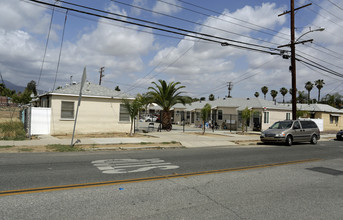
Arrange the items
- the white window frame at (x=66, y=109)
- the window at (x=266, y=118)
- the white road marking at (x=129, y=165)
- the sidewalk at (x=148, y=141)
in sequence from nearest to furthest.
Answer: the white road marking at (x=129, y=165), the sidewalk at (x=148, y=141), the white window frame at (x=66, y=109), the window at (x=266, y=118)

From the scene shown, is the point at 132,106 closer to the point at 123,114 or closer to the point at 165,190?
the point at 123,114

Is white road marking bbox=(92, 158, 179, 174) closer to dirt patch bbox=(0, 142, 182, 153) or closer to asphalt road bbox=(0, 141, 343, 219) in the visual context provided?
asphalt road bbox=(0, 141, 343, 219)

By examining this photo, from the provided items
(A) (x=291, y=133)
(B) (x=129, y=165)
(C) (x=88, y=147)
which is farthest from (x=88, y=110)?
(A) (x=291, y=133)

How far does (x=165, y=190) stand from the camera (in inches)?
229

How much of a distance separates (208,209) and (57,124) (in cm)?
1572

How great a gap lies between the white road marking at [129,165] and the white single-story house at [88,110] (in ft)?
34.0

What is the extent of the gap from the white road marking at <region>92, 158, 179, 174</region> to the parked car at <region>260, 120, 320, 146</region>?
33.5 feet

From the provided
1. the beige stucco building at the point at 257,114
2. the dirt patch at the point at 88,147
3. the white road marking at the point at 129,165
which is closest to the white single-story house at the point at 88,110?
the dirt patch at the point at 88,147

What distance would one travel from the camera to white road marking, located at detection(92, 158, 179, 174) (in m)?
7.68

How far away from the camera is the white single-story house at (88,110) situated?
58.7 ft

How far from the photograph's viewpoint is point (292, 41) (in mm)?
20250

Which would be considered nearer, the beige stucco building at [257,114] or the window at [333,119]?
the beige stucco building at [257,114]

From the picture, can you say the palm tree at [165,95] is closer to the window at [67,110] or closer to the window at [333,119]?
the window at [67,110]

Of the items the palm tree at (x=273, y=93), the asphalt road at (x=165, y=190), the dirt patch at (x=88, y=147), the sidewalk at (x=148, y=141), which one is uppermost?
the palm tree at (x=273, y=93)
